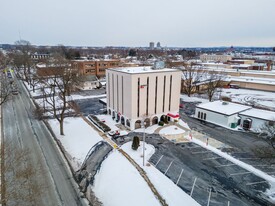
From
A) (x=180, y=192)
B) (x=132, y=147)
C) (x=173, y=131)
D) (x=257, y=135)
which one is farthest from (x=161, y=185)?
(x=257, y=135)

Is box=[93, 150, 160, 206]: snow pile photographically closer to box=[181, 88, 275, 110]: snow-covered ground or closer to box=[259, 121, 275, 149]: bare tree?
box=[259, 121, 275, 149]: bare tree

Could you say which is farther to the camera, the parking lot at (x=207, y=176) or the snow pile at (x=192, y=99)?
the snow pile at (x=192, y=99)

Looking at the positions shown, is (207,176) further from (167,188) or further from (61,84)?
(61,84)

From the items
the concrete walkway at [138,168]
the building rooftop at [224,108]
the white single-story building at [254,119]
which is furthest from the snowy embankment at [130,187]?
the white single-story building at [254,119]

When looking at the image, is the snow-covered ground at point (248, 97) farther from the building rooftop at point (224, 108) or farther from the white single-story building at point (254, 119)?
the white single-story building at point (254, 119)

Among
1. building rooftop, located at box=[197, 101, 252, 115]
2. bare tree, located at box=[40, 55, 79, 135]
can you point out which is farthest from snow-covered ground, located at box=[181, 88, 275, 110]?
bare tree, located at box=[40, 55, 79, 135]
